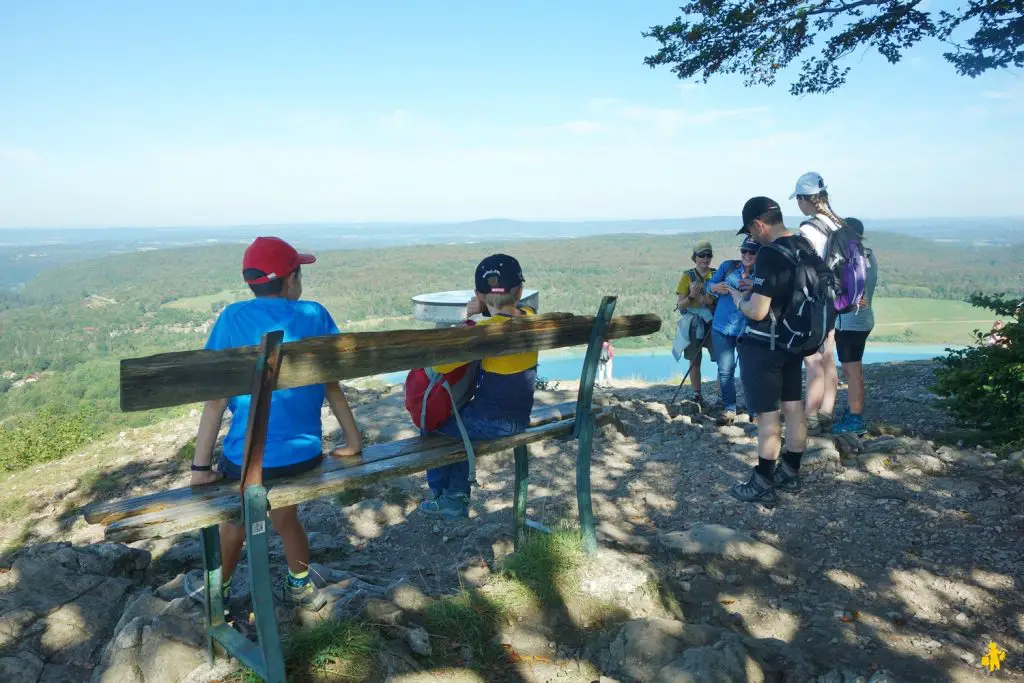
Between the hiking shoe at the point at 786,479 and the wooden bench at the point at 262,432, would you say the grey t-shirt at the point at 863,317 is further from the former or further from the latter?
the wooden bench at the point at 262,432

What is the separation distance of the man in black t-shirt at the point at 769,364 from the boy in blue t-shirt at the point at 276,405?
7.88 feet

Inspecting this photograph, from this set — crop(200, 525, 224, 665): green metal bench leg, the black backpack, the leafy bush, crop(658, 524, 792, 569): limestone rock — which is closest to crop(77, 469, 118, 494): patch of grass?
crop(200, 525, 224, 665): green metal bench leg

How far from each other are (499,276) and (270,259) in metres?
1.04

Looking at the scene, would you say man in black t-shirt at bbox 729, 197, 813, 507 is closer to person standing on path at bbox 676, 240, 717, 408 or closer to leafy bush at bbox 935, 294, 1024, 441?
leafy bush at bbox 935, 294, 1024, 441

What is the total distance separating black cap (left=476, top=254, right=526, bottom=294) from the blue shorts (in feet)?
3.61

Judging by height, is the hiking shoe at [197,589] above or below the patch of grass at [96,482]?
above

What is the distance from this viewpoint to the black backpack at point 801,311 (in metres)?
3.85

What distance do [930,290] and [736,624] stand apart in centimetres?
10353

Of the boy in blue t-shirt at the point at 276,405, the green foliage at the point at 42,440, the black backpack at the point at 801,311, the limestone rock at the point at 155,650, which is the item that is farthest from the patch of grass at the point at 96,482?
the black backpack at the point at 801,311

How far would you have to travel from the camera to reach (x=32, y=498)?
661 centimetres

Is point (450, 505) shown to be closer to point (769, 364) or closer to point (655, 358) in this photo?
point (769, 364)

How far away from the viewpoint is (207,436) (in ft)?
8.10

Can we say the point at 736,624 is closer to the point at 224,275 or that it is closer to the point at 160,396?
the point at 160,396

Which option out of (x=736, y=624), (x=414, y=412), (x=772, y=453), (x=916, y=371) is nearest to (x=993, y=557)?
(x=772, y=453)
